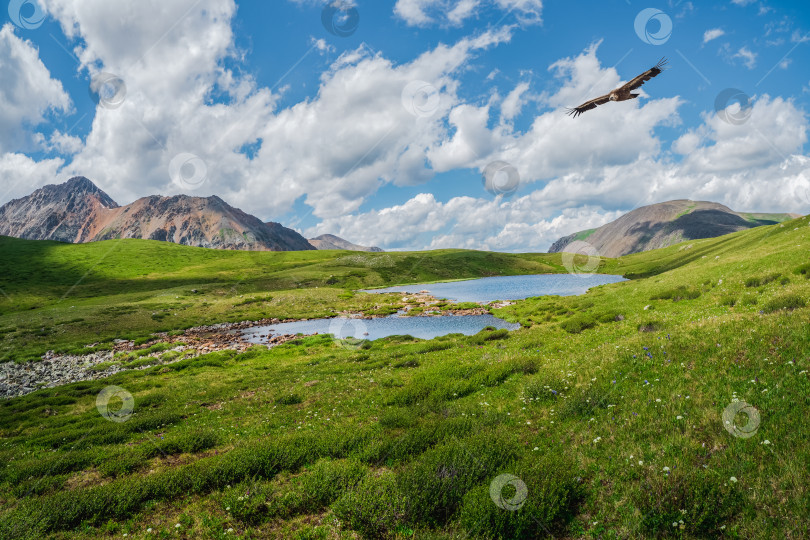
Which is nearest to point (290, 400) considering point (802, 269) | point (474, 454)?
point (474, 454)

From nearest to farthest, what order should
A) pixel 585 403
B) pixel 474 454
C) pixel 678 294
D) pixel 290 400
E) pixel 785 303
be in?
pixel 474 454 → pixel 585 403 → pixel 785 303 → pixel 290 400 → pixel 678 294

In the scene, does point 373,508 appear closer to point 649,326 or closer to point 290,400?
point 290,400

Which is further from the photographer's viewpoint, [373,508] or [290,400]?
[290,400]

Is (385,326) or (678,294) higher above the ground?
(678,294)

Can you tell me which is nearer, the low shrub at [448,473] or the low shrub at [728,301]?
the low shrub at [448,473]

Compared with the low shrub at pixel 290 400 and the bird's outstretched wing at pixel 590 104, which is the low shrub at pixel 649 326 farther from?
the low shrub at pixel 290 400

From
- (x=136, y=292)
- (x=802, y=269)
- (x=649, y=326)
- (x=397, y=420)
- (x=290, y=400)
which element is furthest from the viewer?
(x=136, y=292)

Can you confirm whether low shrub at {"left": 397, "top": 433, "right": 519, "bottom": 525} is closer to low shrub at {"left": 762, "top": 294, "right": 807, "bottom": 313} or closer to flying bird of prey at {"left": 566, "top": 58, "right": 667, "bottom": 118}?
flying bird of prey at {"left": 566, "top": 58, "right": 667, "bottom": 118}

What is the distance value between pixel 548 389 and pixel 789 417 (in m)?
5.96

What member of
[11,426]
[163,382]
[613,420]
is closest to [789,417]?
[613,420]

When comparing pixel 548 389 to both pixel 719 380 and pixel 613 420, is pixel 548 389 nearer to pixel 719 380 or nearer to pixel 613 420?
pixel 613 420

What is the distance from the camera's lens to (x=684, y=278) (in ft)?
119

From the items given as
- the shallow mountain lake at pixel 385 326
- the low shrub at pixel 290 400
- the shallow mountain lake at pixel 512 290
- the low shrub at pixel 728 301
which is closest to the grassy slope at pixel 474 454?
the low shrub at pixel 290 400

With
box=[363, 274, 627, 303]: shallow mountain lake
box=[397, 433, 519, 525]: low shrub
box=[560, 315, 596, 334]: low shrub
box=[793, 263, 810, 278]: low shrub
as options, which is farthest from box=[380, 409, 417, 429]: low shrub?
box=[363, 274, 627, 303]: shallow mountain lake
